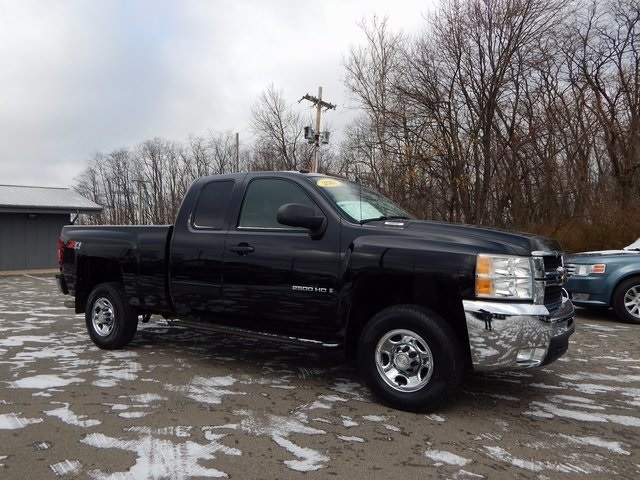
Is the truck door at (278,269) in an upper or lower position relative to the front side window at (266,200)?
lower

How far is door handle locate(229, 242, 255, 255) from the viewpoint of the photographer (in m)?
4.84

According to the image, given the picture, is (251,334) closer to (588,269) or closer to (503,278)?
(503,278)

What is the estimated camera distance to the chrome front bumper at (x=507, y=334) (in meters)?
3.73

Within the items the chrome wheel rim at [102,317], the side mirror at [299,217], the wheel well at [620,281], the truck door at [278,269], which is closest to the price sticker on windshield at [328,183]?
the truck door at [278,269]

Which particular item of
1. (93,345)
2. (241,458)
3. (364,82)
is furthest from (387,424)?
(364,82)

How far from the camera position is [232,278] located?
493cm

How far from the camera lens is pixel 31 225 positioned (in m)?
19.2

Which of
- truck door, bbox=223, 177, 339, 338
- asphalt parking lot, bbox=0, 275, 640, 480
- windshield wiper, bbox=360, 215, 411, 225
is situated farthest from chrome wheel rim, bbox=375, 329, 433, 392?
windshield wiper, bbox=360, 215, 411, 225

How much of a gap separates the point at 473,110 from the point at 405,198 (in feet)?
11.7

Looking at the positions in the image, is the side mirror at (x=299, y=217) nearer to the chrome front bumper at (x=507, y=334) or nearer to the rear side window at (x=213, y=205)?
the rear side window at (x=213, y=205)

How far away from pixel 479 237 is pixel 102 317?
448cm

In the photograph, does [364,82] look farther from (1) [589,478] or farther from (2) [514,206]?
(1) [589,478]

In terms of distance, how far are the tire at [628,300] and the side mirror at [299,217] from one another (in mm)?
6122

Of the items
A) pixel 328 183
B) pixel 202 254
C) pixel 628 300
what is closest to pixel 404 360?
A: pixel 328 183
